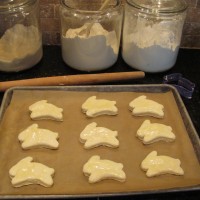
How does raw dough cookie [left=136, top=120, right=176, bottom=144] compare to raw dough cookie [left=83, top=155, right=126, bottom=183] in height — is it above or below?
above

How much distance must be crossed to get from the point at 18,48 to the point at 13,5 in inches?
4.6

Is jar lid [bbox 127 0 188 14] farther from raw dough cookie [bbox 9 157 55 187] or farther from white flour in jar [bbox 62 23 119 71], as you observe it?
raw dough cookie [bbox 9 157 55 187]

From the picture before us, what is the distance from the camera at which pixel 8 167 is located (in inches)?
27.4

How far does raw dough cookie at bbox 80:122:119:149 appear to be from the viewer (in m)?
0.76

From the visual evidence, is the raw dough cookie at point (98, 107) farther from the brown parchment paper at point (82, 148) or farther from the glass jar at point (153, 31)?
the glass jar at point (153, 31)

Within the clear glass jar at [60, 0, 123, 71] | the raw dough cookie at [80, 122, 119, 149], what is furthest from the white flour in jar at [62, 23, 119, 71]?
the raw dough cookie at [80, 122, 119, 149]

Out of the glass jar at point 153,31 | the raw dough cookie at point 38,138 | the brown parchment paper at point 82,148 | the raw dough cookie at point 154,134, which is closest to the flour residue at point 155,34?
the glass jar at point 153,31

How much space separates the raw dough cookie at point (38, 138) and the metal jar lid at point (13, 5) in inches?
13.7

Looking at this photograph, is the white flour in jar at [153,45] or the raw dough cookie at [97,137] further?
the white flour in jar at [153,45]

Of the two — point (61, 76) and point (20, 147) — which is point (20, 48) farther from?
point (20, 147)

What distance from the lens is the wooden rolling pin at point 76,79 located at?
905mm

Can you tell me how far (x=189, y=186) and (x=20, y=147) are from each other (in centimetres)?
36

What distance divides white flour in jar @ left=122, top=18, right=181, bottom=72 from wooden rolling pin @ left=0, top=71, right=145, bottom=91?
5 cm

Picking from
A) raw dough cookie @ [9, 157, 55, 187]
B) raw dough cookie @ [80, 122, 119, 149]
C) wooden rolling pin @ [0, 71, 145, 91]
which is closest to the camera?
raw dough cookie @ [9, 157, 55, 187]
